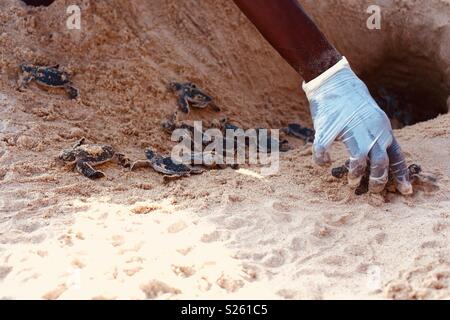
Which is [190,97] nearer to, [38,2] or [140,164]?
[140,164]

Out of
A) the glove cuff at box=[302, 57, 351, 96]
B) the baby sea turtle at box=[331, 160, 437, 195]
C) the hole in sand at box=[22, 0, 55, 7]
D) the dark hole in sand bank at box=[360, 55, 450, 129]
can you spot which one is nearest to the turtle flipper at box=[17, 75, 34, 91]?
the hole in sand at box=[22, 0, 55, 7]

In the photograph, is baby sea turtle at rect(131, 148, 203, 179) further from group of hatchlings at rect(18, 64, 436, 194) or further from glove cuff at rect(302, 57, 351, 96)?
glove cuff at rect(302, 57, 351, 96)

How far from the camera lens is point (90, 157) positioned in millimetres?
2055

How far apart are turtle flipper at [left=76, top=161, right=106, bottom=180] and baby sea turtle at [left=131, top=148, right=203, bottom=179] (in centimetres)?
14

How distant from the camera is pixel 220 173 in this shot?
6.98ft

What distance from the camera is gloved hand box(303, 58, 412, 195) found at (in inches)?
72.1

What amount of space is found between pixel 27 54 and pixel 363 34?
174 centimetres

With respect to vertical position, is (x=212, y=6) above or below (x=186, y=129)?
above

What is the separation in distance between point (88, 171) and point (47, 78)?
64 centimetres

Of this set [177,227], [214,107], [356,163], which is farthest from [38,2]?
[356,163]

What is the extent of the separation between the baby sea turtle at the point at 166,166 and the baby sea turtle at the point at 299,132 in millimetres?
754

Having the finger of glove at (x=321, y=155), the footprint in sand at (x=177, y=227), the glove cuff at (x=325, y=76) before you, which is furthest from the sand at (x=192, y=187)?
the glove cuff at (x=325, y=76)
